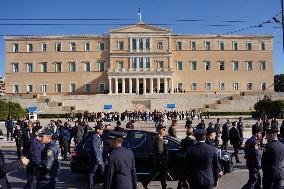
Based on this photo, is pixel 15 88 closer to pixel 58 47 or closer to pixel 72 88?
pixel 72 88

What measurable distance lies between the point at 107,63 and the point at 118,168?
81.0 meters

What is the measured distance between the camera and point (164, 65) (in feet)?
278

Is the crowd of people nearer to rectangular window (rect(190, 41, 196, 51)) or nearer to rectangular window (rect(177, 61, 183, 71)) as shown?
rectangular window (rect(177, 61, 183, 71))

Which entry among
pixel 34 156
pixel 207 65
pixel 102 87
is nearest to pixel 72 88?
pixel 102 87

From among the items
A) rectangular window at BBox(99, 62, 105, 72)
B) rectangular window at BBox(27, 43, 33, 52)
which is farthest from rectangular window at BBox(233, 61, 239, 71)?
rectangular window at BBox(27, 43, 33, 52)

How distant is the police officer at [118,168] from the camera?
6273 mm

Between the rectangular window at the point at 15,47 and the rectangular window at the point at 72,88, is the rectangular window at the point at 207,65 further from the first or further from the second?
the rectangular window at the point at 15,47

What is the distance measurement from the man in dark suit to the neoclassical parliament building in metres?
78.9

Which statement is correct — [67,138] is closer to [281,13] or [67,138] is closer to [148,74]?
[281,13]

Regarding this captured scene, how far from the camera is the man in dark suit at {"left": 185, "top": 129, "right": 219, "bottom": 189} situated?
704cm

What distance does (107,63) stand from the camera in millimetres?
86750

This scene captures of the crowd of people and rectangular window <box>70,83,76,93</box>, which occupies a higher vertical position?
rectangular window <box>70,83,76,93</box>

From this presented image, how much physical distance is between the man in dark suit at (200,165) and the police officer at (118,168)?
1169mm

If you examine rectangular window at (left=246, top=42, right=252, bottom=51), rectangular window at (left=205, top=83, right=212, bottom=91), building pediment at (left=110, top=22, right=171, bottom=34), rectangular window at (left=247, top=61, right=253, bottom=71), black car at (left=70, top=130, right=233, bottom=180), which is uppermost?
building pediment at (left=110, top=22, right=171, bottom=34)
